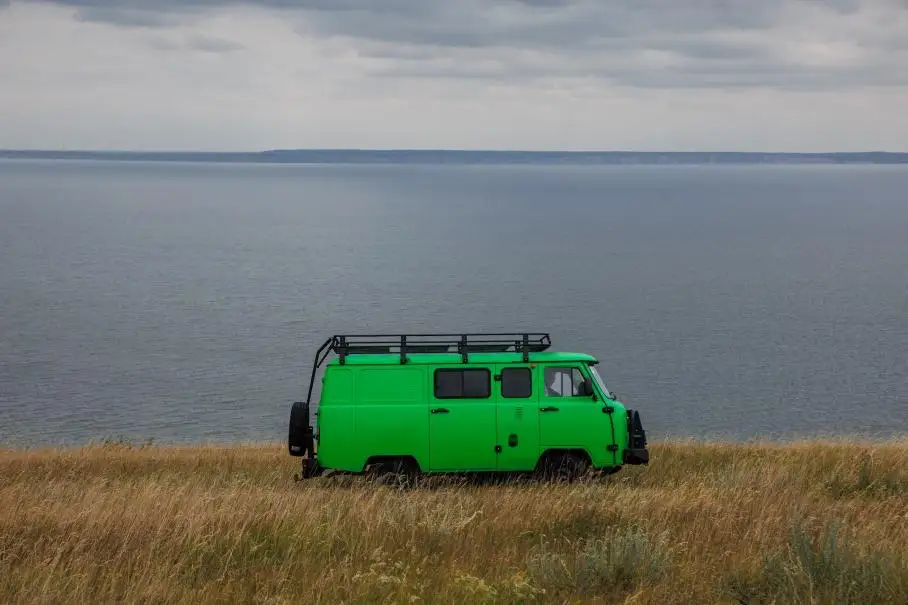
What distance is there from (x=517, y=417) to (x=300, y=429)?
3.17 metres

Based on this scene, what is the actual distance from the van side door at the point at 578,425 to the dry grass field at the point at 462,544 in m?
1.44

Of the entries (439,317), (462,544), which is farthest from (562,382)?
(439,317)

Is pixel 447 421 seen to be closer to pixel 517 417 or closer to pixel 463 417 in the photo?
pixel 463 417

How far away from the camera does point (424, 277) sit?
3423 inches

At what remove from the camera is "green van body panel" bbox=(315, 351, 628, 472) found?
611 inches

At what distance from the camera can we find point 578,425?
620 inches

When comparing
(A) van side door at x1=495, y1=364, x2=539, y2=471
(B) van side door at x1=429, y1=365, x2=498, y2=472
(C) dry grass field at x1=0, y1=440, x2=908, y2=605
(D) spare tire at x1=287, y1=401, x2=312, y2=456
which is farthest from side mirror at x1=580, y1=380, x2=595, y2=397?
(D) spare tire at x1=287, y1=401, x2=312, y2=456

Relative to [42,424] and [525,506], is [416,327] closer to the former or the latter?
[42,424]

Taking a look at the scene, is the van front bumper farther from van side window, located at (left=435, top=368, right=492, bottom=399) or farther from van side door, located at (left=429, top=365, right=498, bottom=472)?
van side window, located at (left=435, top=368, right=492, bottom=399)

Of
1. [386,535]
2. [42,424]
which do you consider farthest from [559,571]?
[42,424]

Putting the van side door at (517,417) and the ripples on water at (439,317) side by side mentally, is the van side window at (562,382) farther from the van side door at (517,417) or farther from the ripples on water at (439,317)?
the ripples on water at (439,317)

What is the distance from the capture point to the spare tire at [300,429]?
15.8 meters

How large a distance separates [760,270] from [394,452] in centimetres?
8363

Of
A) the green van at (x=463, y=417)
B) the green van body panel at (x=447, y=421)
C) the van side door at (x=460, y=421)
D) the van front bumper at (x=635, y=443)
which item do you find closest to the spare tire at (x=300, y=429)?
the green van at (x=463, y=417)
